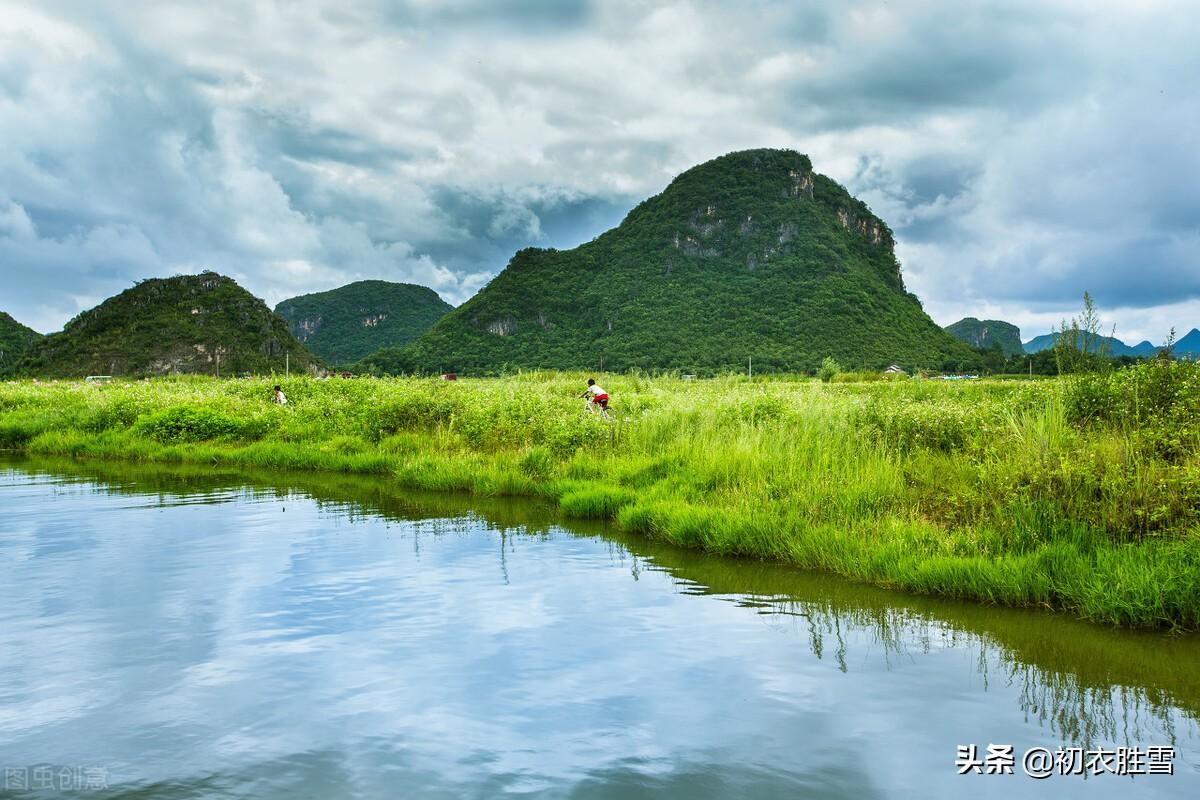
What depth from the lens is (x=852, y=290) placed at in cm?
14662

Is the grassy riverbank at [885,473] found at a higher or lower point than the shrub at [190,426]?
lower

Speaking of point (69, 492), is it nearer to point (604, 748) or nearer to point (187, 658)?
point (187, 658)

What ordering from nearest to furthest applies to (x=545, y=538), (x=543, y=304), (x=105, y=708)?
(x=105, y=708) → (x=545, y=538) → (x=543, y=304)

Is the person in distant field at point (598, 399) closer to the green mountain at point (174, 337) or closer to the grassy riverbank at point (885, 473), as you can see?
the grassy riverbank at point (885, 473)

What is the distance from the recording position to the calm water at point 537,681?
185 inches

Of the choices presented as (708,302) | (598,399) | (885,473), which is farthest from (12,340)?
(885,473)

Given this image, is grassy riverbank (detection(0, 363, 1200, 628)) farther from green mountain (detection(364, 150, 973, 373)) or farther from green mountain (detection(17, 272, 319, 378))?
green mountain (detection(17, 272, 319, 378))

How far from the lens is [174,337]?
4063 inches

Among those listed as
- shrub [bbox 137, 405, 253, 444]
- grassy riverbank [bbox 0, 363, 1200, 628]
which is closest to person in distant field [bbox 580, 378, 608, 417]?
grassy riverbank [bbox 0, 363, 1200, 628]

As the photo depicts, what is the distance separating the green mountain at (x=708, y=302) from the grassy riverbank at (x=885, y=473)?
282ft

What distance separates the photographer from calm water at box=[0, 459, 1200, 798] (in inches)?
185

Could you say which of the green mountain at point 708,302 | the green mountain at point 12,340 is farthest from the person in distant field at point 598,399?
the green mountain at point 12,340

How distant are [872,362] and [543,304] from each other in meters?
75.5

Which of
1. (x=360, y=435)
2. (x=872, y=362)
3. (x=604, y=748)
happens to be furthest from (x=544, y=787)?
(x=872, y=362)
